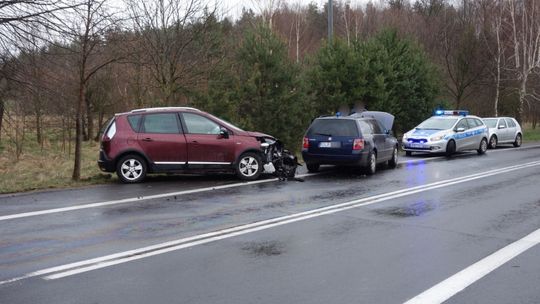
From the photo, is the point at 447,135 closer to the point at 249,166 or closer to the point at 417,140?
the point at 417,140

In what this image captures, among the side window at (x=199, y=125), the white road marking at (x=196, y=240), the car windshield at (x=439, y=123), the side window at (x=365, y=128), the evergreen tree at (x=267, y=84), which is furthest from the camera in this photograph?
the car windshield at (x=439, y=123)


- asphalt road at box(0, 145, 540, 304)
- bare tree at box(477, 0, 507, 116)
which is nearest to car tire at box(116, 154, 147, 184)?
asphalt road at box(0, 145, 540, 304)

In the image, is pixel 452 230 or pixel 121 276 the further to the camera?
pixel 452 230

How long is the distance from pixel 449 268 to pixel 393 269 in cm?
61

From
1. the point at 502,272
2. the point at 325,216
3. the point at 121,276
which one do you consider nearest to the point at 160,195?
→ the point at 325,216

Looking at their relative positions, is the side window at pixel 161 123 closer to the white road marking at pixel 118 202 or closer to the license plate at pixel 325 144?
the white road marking at pixel 118 202

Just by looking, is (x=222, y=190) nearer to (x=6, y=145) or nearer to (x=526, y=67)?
(x=6, y=145)

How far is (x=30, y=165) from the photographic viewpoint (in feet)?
73.3

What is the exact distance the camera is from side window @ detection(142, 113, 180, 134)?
42.2ft

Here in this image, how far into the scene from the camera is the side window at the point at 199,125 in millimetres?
13016

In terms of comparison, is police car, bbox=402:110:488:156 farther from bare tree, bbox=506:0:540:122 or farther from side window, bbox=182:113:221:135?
bare tree, bbox=506:0:540:122

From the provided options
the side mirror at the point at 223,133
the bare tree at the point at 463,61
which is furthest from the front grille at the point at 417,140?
the bare tree at the point at 463,61

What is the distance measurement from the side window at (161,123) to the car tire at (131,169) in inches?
27.6

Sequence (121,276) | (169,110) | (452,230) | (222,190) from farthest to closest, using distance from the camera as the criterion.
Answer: (169,110), (222,190), (452,230), (121,276)
